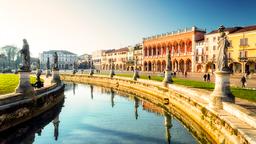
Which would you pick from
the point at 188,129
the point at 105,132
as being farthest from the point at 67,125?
the point at 188,129

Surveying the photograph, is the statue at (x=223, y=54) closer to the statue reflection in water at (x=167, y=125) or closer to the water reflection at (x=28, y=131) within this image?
the statue reflection in water at (x=167, y=125)

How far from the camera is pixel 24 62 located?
20250 mm

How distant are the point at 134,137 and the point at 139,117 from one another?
6631 mm

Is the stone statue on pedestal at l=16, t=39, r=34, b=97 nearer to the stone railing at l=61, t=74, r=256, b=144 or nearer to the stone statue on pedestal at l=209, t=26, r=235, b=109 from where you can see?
the stone railing at l=61, t=74, r=256, b=144

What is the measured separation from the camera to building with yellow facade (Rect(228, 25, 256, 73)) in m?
57.7

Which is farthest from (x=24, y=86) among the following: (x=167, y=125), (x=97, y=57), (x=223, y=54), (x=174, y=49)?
(x=97, y=57)

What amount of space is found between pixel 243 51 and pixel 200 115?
1918 inches

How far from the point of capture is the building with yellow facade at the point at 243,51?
57.7 metres

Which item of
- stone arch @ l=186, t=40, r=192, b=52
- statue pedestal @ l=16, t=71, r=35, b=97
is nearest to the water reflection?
statue pedestal @ l=16, t=71, r=35, b=97

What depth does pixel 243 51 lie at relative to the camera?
59906 mm

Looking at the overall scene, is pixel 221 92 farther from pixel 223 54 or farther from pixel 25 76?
pixel 25 76

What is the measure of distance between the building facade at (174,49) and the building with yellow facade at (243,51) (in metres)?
13.6

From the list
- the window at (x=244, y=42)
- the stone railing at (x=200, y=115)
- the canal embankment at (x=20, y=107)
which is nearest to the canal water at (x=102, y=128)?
the canal embankment at (x=20, y=107)

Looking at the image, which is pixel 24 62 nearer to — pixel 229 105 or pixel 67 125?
pixel 67 125
